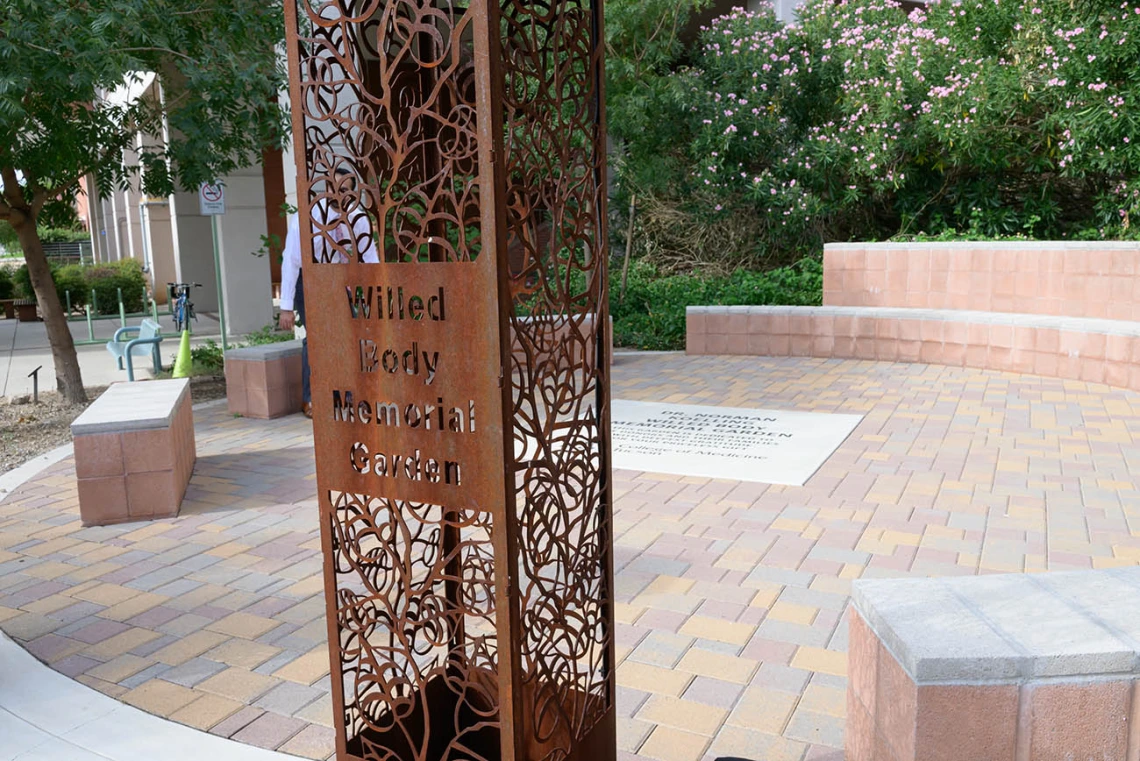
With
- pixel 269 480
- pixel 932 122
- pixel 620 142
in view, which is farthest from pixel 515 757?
pixel 620 142

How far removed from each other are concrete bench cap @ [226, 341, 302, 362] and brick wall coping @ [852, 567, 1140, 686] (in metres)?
6.33

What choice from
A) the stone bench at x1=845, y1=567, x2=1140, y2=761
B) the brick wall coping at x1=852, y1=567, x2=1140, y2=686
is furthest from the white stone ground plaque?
the stone bench at x1=845, y1=567, x2=1140, y2=761

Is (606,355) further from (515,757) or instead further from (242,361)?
(242,361)

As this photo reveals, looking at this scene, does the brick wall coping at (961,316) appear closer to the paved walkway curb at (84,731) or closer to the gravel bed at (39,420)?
the gravel bed at (39,420)

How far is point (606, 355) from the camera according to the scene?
7.84 feet

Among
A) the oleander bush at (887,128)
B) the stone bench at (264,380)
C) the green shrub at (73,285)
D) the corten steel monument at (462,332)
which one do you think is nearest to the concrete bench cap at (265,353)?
the stone bench at (264,380)

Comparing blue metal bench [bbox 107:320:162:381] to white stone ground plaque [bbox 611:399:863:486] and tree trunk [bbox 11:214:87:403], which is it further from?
white stone ground plaque [bbox 611:399:863:486]

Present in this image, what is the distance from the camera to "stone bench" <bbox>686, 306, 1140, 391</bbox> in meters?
8.49

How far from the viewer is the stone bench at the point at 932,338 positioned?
8.49 metres

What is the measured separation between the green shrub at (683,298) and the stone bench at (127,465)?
7220 millimetres

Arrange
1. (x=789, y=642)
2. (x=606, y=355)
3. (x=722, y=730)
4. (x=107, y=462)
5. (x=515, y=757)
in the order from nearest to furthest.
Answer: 1. (x=515, y=757)
2. (x=606, y=355)
3. (x=722, y=730)
4. (x=789, y=642)
5. (x=107, y=462)

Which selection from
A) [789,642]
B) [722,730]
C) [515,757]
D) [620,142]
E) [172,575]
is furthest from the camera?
[620,142]

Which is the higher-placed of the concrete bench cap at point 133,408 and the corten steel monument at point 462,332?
the corten steel monument at point 462,332

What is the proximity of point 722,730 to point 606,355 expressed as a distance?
4.18ft
